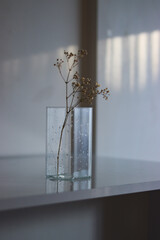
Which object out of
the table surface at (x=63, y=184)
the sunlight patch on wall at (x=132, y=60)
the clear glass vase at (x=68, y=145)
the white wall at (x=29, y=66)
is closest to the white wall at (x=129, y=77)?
the sunlight patch on wall at (x=132, y=60)

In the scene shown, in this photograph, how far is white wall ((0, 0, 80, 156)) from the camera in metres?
1.97

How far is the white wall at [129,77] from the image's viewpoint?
→ 7.38 ft

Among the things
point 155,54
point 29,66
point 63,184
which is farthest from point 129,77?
point 63,184

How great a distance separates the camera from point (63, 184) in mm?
1256

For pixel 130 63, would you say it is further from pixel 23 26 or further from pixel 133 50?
pixel 23 26

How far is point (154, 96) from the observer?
2.50m

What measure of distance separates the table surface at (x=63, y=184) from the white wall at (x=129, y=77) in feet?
1.87

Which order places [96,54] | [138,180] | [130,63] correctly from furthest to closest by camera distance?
[130,63]
[96,54]
[138,180]

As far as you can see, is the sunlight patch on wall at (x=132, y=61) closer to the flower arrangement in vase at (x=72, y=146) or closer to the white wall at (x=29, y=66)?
the white wall at (x=29, y=66)

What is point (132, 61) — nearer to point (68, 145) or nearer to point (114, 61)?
point (114, 61)

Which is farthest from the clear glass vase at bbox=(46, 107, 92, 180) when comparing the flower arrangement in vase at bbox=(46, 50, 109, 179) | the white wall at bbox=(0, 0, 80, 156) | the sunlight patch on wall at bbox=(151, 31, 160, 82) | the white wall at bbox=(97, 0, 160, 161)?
the sunlight patch on wall at bbox=(151, 31, 160, 82)

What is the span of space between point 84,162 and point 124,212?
0.62m

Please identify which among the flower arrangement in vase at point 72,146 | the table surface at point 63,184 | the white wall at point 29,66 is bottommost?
the table surface at point 63,184

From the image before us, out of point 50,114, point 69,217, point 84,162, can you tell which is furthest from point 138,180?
point 69,217
